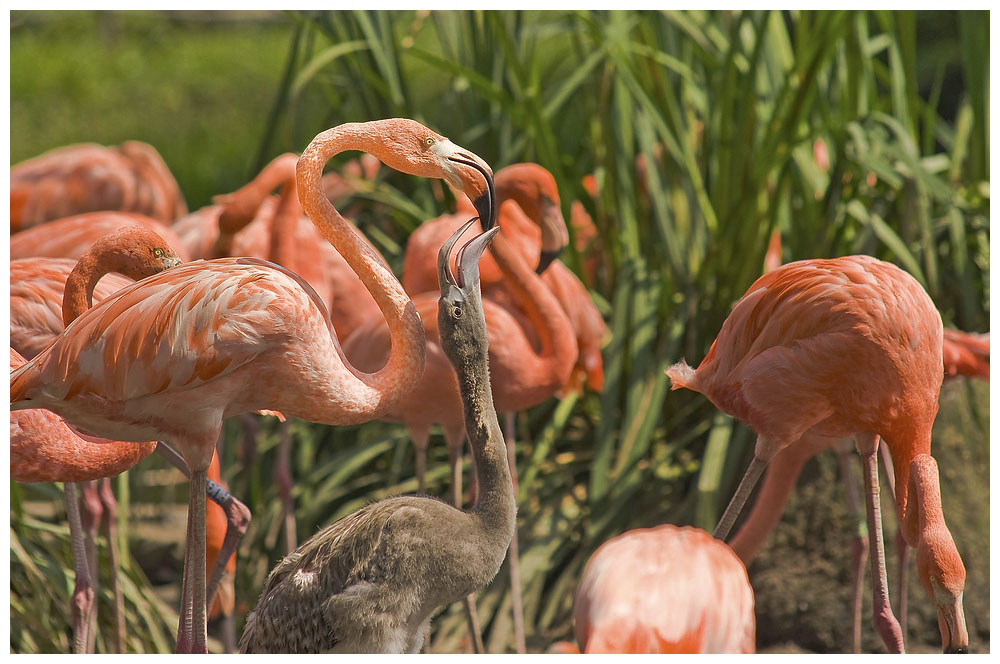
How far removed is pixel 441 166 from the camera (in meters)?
1.90

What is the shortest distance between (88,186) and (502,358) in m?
2.09

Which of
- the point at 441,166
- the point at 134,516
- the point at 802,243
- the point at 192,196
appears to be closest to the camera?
the point at 441,166

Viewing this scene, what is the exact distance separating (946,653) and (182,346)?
1486mm

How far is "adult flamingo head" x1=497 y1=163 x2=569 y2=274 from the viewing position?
2857mm

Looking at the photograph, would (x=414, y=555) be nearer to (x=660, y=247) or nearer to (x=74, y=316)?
(x=74, y=316)

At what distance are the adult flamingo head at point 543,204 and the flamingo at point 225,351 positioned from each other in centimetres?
95

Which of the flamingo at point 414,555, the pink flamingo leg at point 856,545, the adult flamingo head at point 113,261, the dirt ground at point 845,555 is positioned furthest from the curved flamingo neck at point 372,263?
the dirt ground at point 845,555

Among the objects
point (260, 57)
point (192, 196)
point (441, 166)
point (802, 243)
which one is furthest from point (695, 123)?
point (260, 57)

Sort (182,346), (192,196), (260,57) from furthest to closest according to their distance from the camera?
(260,57) < (192,196) < (182,346)

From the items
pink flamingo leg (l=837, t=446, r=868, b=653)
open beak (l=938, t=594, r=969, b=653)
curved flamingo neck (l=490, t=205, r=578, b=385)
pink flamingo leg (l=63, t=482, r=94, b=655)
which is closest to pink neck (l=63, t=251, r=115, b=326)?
pink flamingo leg (l=63, t=482, r=94, b=655)

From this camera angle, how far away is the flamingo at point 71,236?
9.73 ft

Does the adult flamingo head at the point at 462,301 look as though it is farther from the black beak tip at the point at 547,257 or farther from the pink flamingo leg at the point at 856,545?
the pink flamingo leg at the point at 856,545
